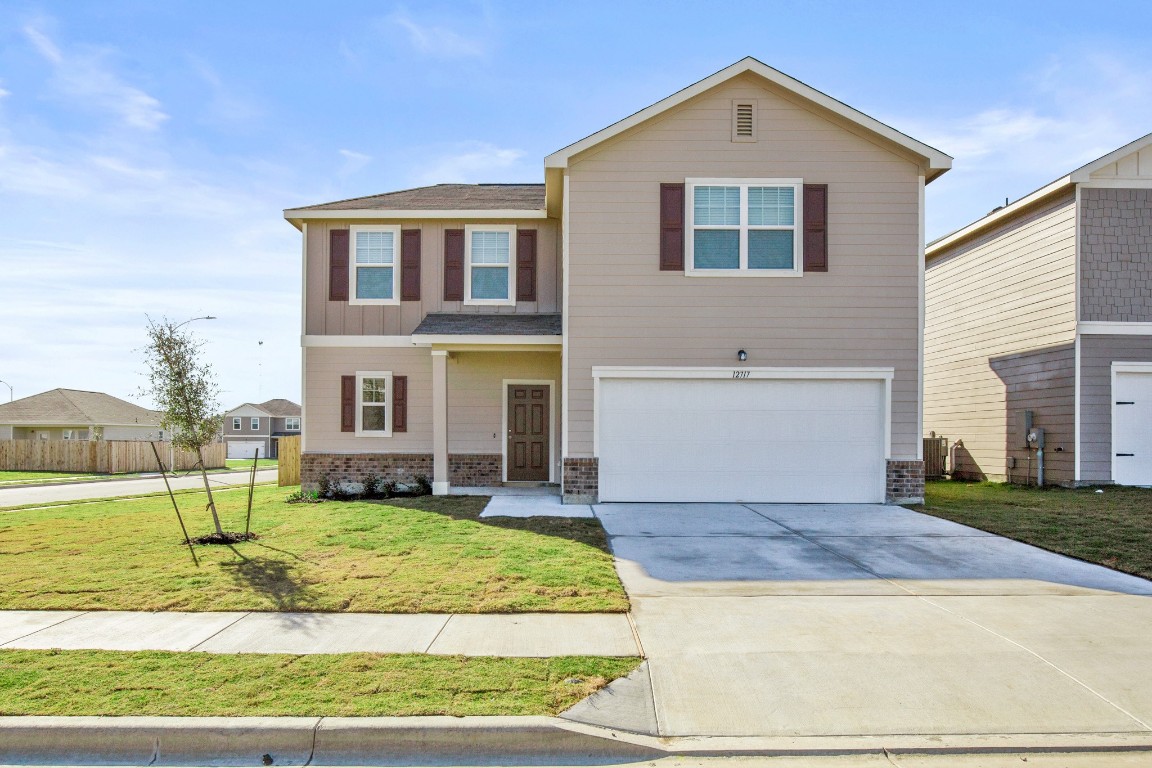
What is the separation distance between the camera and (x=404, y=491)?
15.3m

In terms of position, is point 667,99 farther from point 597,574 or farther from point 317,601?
point 317,601

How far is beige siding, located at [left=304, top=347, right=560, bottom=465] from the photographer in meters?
16.2

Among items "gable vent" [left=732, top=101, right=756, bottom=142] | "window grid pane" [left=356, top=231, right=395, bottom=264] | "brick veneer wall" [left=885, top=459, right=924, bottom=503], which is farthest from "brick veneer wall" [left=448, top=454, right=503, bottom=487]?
"gable vent" [left=732, top=101, right=756, bottom=142]

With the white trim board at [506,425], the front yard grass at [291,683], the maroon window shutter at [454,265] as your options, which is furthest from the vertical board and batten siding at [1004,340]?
the front yard grass at [291,683]

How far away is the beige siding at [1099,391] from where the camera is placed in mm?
14914

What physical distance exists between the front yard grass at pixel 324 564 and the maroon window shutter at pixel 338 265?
5.24m

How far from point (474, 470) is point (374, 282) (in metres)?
4.40

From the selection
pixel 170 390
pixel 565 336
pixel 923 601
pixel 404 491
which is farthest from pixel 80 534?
pixel 923 601

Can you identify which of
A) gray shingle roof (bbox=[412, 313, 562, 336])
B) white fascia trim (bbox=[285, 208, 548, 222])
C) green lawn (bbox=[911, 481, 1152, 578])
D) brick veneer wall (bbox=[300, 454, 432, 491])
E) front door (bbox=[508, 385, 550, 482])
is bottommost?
green lawn (bbox=[911, 481, 1152, 578])

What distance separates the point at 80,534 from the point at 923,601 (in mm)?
10682

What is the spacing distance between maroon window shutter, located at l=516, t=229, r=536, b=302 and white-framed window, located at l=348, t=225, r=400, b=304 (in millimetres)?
2502

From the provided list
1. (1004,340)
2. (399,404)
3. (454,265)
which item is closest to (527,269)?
(454,265)

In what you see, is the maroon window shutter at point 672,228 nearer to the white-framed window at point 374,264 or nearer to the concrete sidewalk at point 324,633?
the white-framed window at point 374,264

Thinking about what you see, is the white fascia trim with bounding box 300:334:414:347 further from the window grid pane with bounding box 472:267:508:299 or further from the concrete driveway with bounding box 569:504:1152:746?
the concrete driveway with bounding box 569:504:1152:746
